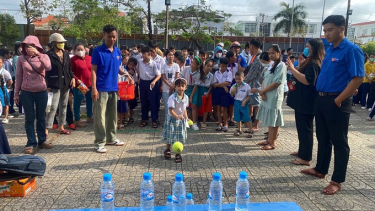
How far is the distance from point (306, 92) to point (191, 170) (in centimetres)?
223

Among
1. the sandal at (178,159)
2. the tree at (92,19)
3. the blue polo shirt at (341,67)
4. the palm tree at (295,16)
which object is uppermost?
the palm tree at (295,16)

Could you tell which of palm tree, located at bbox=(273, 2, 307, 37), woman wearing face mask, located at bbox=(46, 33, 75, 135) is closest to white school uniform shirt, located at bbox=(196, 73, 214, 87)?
woman wearing face mask, located at bbox=(46, 33, 75, 135)

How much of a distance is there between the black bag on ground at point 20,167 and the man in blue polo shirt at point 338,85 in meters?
3.84

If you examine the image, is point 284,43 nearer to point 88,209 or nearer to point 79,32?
point 79,32

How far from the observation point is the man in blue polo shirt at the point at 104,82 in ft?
15.7

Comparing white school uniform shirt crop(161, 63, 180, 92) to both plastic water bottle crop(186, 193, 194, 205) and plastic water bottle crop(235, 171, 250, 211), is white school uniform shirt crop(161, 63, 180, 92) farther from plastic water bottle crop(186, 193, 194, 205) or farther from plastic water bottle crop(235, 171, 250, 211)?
plastic water bottle crop(235, 171, 250, 211)

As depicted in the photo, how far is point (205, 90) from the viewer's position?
22.8 feet

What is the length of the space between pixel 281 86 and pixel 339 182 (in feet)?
6.72

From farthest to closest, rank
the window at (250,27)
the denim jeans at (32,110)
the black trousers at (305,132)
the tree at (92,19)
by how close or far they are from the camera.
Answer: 1. the window at (250,27)
2. the tree at (92,19)
3. the denim jeans at (32,110)
4. the black trousers at (305,132)

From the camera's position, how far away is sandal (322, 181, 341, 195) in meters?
3.47

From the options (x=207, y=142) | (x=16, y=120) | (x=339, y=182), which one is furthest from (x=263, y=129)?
(x=16, y=120)

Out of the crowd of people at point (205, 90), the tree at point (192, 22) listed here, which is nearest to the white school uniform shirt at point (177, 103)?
the crowd of people at point (205, 90)

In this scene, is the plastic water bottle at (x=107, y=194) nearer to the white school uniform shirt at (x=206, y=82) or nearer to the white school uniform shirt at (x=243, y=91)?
the white school uniform shirt at (x=243, y=91)

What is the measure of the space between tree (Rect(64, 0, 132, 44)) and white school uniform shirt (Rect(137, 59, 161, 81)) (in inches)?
418
